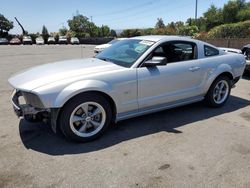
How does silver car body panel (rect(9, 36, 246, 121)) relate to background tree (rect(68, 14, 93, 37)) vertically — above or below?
below

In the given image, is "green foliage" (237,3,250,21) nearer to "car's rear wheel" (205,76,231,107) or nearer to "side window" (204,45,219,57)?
"car's rear wheel" (205,76,231,107)

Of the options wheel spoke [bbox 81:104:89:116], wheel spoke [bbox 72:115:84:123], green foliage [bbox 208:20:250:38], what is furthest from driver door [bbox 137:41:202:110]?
green foliage [bbox 208:20:250:38]

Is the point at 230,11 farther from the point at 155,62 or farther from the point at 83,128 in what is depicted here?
the point at 83,128

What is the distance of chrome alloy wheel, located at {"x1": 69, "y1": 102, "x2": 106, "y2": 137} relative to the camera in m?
3.82

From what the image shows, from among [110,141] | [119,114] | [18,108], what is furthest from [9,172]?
[119,114]

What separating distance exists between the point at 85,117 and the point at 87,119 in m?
0.05

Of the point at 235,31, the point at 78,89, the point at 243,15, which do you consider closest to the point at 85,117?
the point at 78,89

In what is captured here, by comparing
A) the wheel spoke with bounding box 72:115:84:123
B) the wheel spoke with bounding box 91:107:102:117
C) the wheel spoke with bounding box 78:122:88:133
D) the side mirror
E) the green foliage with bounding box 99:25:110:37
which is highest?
the green foliage with bounding box 99:25:110:37

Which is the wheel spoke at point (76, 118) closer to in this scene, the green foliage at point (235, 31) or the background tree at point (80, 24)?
the green foliage at point (235, 31)

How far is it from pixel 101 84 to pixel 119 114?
0.63m

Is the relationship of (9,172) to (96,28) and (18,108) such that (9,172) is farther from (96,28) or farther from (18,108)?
(96,28)

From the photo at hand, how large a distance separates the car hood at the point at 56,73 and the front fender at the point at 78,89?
17 centimetres

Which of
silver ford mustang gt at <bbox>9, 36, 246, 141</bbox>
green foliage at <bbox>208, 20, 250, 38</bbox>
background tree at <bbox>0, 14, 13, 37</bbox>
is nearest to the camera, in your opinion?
silver ford mustang gt at <bbox>9, 36, 246, 141</bbox>

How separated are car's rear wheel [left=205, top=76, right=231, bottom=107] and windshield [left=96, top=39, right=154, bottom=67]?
5.82ft
